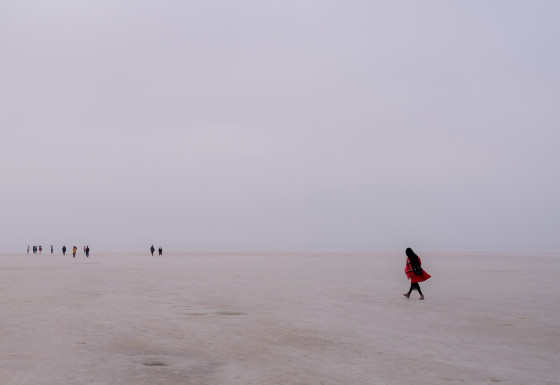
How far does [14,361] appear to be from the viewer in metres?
8.29

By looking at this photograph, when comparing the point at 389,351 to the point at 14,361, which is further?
the point at 389,351

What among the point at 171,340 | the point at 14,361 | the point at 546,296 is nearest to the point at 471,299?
the point at 546,296

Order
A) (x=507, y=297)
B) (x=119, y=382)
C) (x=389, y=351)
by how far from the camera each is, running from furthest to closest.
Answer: (x=507, y=297), (x=389, y=351), (x=119, y=382)

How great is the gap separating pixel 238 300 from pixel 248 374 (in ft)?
31.9

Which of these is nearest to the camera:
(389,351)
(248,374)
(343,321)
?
(248,374)

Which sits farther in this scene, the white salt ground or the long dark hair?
the long dark hair

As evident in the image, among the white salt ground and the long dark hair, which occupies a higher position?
the long dark hair

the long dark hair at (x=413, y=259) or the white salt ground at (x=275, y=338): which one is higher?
the long dark hair at (x=413, y=259)

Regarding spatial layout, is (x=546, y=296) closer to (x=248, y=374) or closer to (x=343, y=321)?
(x=343, y=321)

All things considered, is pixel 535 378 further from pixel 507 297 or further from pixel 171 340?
pixel 507 297

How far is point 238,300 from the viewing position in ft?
56.6

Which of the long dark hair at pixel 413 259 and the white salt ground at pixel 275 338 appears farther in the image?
the long dark hair at pixel 413 259

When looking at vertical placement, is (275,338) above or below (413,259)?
below

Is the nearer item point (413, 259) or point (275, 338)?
point (275, 338)
